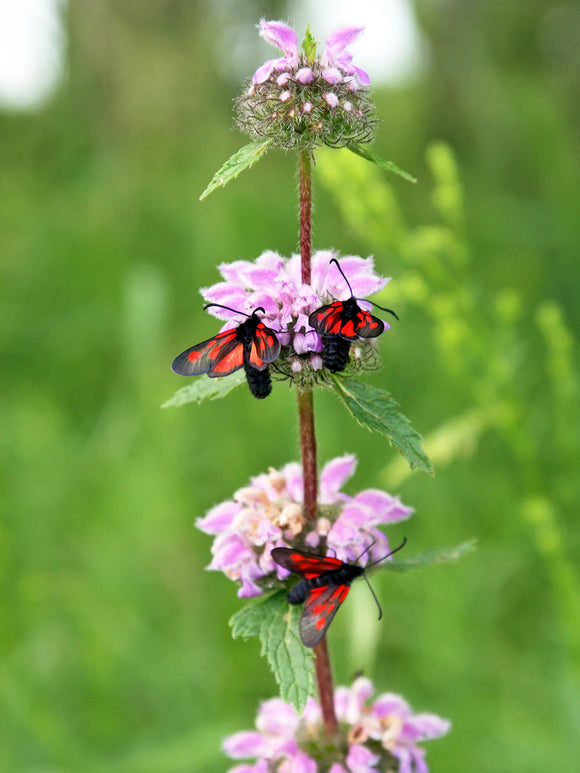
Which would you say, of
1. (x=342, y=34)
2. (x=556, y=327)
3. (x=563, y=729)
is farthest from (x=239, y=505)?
(x=563, y=729)

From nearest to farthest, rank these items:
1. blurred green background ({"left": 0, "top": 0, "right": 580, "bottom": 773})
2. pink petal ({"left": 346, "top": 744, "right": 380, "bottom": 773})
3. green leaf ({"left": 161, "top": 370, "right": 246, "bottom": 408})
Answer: green leaf ({"left": 161, "top": 370, "right": 246, "bottom": 408}), pink petal ({"left": 346, "top": 744, "right": 380, "bottom": 773}), blurred green background ({"left": 0, "top": 0, "right": 580, "bottom": 773})

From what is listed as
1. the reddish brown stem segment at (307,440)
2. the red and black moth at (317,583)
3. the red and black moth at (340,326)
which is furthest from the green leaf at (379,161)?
the red and black moth at (317,583)

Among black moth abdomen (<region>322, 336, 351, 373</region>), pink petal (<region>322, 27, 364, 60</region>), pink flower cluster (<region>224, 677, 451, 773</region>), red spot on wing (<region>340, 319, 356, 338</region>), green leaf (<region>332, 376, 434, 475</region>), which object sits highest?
pink petal (<region>322, 27, 364, 60</region>)

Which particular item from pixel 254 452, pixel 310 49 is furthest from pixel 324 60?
pixel 254 452

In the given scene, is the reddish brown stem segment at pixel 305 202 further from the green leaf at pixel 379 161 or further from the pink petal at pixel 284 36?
the pink petal at pixel 284 36

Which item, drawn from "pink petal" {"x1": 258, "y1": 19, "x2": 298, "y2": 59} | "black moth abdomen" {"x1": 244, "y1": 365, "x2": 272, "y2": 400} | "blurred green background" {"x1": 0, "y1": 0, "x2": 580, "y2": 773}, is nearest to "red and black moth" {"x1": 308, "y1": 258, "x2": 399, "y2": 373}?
"black moth abdomen" {"x1": 244, "y1": 365, "x2": 272, "y2": 400}

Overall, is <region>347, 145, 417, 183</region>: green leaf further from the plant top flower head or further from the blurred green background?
the blurred green background

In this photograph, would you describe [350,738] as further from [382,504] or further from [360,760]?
[382,504]
